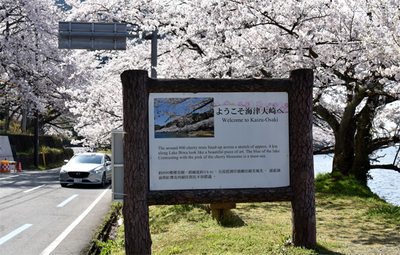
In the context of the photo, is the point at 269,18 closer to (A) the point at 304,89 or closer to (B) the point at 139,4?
(A) the point at 304,89

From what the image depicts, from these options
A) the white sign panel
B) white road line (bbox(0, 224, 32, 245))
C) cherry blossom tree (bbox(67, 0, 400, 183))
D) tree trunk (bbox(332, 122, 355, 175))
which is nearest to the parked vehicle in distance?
cherry blossom tree (bbox(67, 0, 400, 183))

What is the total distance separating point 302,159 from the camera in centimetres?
526

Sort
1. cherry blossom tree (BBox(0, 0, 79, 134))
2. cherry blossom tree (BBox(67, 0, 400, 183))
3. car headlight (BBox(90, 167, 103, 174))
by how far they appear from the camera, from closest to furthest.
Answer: cherry blossom tree (BBox(67, 0, 400, 183))
car headlight (BBox(90, 167, 103, 174))
cherry blossom tree (BBox(0, 0, 79, 134))

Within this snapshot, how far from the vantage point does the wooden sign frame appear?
4910 mm

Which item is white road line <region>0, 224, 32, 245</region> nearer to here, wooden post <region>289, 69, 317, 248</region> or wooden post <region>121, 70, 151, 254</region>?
wooden post <region>121, 70, 151, 254</region>

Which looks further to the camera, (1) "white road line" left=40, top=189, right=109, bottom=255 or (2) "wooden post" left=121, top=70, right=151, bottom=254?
(1) "white road line" left=40, top=189, right=109, bottom=255

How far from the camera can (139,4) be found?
16.5m

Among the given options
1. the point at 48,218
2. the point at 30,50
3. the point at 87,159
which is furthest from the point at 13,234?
the point at 30,50

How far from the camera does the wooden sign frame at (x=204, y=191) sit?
4910 millimetres

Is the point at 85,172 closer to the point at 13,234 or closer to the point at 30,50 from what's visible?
the point at 13,234

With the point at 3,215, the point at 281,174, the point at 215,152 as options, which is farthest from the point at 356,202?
the point at 3,215

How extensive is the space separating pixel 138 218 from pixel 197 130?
1368mm

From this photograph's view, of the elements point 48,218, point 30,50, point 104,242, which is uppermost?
point 30,50

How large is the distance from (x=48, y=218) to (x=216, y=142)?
6.05m
